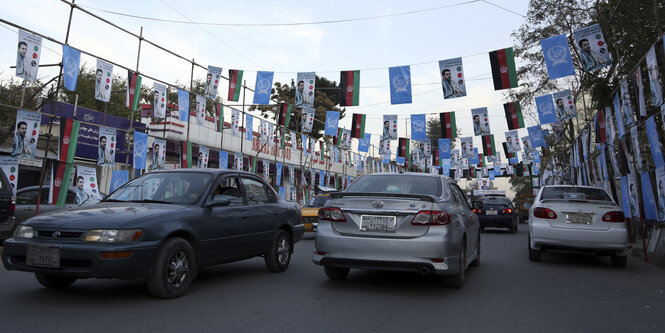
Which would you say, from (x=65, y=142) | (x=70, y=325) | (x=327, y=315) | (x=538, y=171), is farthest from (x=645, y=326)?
(x=538, y=171)

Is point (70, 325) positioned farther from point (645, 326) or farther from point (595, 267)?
point (595, 267)

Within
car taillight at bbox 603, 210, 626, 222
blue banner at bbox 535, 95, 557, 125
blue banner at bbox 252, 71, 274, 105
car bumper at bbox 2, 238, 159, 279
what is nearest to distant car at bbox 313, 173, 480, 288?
car bumper at bbox 2, 238, 159, 279

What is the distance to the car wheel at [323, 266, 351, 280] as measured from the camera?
675 centimetres

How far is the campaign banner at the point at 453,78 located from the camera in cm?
1559

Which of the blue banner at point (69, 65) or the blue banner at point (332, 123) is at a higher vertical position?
the blue banner at point (332, 123)

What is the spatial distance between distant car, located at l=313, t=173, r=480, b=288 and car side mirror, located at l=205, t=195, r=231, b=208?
1250 millimetres

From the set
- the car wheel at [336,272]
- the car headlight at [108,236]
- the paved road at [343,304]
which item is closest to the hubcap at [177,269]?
the paved road at [343,304]

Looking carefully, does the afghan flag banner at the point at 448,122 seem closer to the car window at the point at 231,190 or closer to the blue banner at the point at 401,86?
the blue banner at the point at 401,86

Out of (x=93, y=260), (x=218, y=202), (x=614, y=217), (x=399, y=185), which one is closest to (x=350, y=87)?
(x=614, y=217)

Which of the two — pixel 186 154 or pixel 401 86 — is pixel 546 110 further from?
pixel 186 154

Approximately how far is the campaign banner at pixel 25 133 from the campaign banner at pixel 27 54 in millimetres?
1209

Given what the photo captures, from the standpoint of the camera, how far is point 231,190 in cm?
696

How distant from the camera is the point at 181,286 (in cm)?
555

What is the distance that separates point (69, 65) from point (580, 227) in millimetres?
11332
